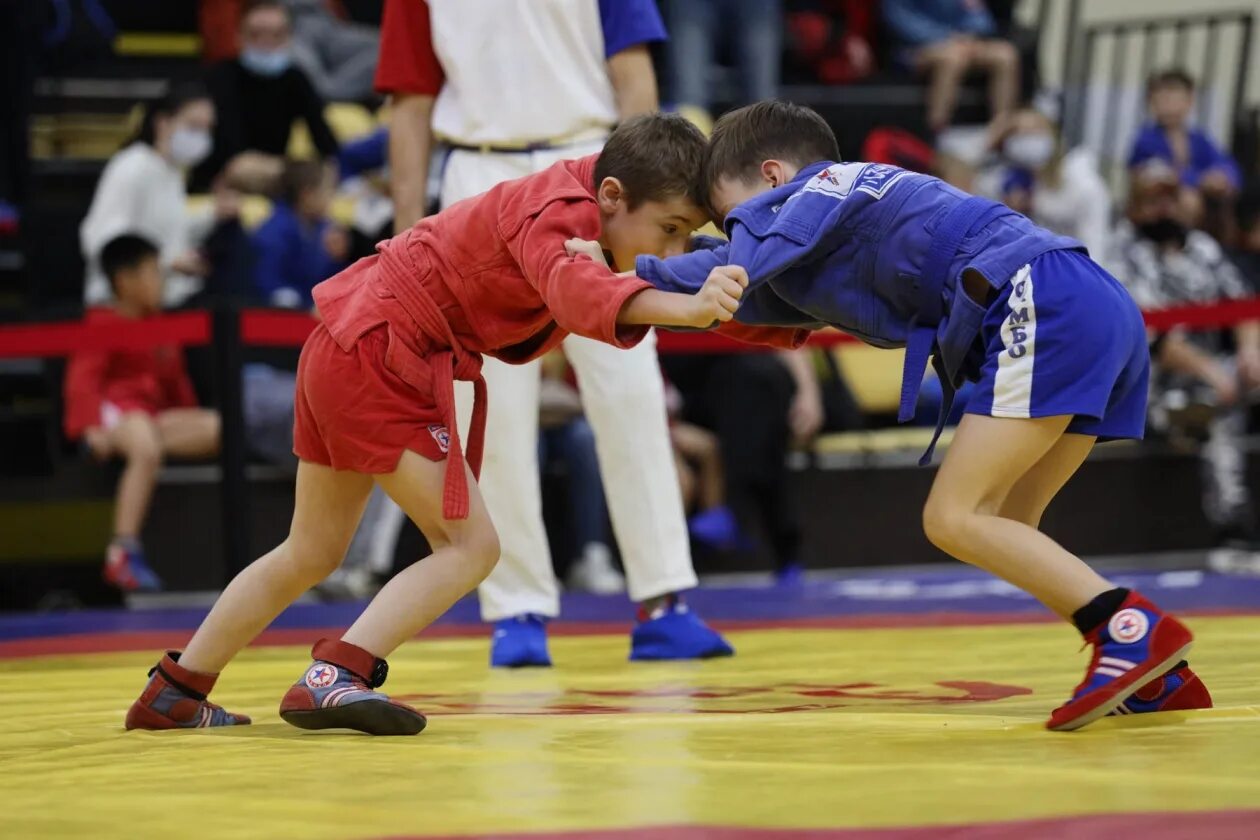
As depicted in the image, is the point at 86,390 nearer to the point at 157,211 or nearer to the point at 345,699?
the point at 157,211

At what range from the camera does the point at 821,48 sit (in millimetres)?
9977

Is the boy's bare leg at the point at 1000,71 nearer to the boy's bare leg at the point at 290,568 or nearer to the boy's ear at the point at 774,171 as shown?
the boy's ear at the point at 774,171

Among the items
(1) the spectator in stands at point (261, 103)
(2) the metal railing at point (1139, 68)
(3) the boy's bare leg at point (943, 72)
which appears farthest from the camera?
(2) the metal railing at point (1139, 68)

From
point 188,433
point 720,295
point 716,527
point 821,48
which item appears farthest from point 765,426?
point 720,295

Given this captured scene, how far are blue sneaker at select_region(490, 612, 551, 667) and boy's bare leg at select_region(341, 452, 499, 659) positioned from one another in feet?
3.21

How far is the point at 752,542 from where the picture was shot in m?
7.07

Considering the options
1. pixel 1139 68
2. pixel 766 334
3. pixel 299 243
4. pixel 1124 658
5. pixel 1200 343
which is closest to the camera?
pixel 1124 658

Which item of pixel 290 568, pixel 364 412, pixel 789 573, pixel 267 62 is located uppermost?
pixel 267 62

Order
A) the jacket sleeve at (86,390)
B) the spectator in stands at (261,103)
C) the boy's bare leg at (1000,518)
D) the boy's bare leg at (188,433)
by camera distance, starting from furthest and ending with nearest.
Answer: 1. the spectator in stands at (261,103)
2. the boy's bare leg at (188,433)
3. the jacket sleeve at (86,390)
4. the boy's bare leg at (1000,518)

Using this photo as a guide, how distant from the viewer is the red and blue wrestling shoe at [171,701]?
2795 mm

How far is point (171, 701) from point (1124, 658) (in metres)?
1.45

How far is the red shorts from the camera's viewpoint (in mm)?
2748

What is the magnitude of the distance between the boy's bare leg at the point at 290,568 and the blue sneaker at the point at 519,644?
0.95m

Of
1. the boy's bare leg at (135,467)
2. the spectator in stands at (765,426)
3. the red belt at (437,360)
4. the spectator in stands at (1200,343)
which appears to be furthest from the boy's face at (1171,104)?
the red belt at (437,360)
